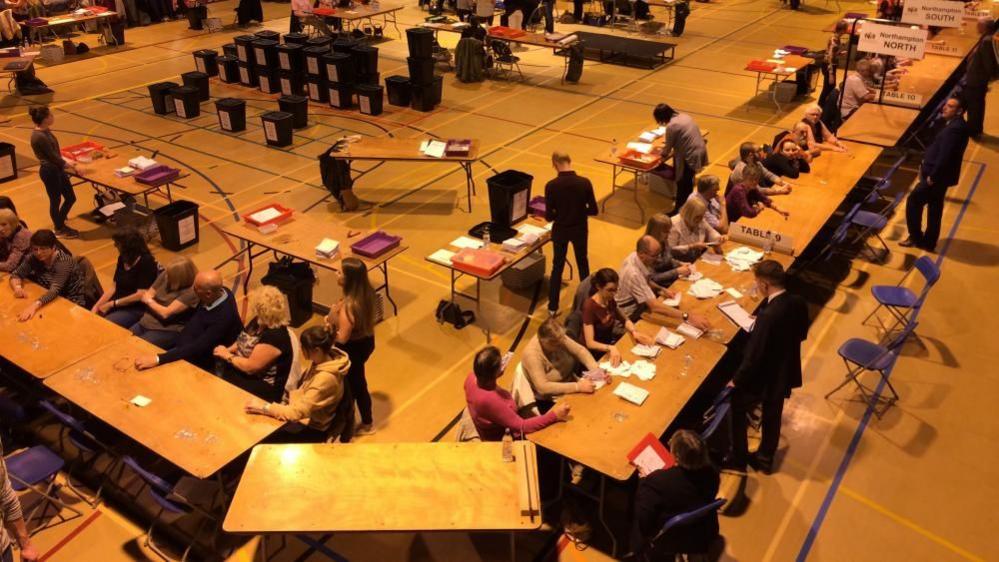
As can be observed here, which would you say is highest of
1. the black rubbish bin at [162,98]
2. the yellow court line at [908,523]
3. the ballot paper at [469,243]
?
the black rubbish bin at [162,98]

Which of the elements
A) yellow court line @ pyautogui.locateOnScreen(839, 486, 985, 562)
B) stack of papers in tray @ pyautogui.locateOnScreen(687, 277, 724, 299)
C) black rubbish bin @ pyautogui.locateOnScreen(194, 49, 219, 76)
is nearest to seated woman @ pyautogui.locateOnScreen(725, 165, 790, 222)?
stack of papers in tray @ pyautogui.locateOnScreen(687, 277, 724, 299)

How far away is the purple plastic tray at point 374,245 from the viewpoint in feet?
23.6

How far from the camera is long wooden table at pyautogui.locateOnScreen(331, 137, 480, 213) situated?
9500 millimetres

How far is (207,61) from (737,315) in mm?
12864

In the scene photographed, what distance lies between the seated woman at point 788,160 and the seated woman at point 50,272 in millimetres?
7384

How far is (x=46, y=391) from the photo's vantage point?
6070mm

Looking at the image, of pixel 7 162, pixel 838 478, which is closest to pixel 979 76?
pixel 838 478

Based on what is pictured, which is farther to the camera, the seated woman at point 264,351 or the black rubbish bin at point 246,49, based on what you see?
the black rubbish bin at point 246,49

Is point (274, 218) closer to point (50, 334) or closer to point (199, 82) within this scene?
point (50, 334)

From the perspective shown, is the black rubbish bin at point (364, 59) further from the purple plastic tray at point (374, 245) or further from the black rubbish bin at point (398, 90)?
the purple plastic tray at point (374, 245)

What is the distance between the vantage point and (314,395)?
16.1 feet

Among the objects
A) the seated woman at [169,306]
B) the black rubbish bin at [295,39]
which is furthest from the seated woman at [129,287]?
the black rubbish bin at [295,39]

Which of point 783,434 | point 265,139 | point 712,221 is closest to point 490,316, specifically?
point 712,221

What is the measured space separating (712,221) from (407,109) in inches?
299
